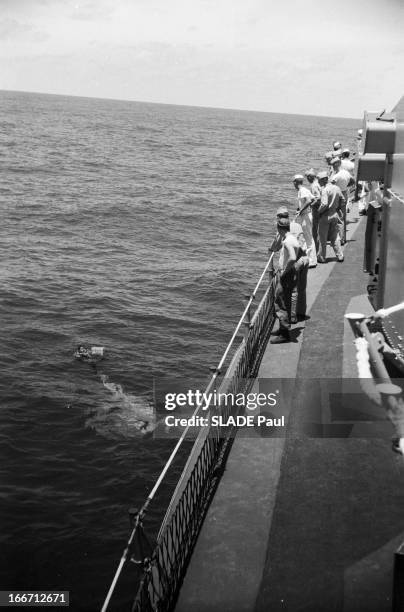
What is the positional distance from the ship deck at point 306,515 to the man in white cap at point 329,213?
508cm

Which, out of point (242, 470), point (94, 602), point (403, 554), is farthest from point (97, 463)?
point (403, 554)

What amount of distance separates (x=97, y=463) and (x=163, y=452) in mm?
1588

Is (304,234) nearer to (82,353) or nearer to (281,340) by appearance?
(281,340)

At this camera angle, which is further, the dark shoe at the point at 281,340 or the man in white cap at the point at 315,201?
the man in white cap at the point at 315,201

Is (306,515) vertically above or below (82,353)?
above

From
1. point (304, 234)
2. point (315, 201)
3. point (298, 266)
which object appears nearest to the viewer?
point (298, 266)

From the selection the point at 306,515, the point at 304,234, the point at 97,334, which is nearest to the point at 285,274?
the point at 304,234

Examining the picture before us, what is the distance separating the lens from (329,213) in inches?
527

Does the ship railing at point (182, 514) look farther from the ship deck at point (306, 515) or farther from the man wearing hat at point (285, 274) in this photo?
the man wearing hat at point (285, 274)

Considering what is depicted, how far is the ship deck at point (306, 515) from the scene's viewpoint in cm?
536

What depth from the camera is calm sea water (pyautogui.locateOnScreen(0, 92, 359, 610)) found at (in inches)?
462

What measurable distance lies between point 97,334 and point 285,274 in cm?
1268

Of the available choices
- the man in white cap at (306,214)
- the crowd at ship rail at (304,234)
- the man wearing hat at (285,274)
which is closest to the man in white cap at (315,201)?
the crowd at ship rail at (304,234)

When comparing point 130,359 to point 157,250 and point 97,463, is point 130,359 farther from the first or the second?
point 157,250
